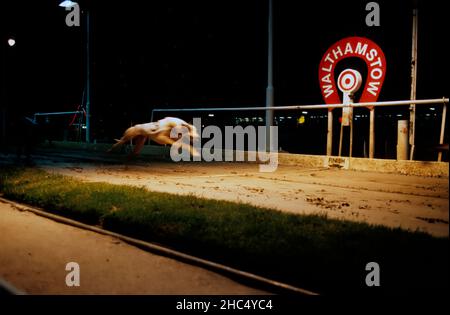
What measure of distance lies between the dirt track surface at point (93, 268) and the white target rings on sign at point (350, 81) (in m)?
10.1

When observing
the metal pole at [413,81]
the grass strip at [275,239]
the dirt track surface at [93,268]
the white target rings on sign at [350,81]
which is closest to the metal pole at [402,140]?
the metal pole at [413,81]

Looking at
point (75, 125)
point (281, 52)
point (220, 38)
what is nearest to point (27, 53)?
point (75, 125)

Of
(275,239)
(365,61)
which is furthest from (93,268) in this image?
(365,61)

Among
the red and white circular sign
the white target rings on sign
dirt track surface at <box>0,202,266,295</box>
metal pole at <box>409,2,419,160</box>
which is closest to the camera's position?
dirt track surface at <box>0,202,266,295</box>

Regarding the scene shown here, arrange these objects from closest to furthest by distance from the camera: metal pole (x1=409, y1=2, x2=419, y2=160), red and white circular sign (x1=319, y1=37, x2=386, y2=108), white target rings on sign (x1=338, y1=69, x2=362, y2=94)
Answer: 1. metal pole (x1=409, y1=2, x2=419, y2=160)
2. red and white circular sign (x1=319, y1=37, x2=386, y2=108)
3. white target rings on sign (x1=338, y1=69, x2=362, y2=94)

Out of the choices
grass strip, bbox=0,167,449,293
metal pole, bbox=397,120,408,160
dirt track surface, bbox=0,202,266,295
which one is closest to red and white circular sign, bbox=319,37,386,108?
metal pole, bbox=397,120,408,160

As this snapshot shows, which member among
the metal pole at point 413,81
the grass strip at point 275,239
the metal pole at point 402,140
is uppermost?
the metal pole at point 413,81

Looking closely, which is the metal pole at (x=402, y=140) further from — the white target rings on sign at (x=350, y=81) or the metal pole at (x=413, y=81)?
the white target rings on sign at (x=350, y=81)

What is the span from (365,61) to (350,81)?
75 centimetres

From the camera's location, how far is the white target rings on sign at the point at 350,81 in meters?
14.5

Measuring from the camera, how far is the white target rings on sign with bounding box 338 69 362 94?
47.5 feet

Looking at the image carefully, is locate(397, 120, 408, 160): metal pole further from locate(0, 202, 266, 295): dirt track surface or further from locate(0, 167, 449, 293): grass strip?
locate(0, 202, 266, 295): dirt track surface

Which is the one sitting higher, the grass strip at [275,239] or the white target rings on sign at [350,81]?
the white target rings on sign at [350,81]

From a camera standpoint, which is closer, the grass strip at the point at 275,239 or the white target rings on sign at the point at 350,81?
the grass strip at the point at 275,239
